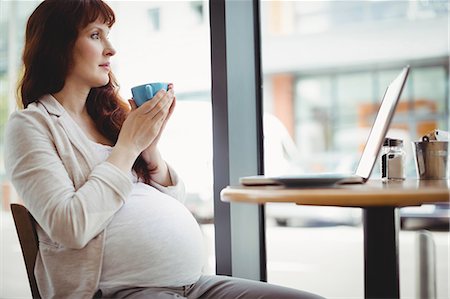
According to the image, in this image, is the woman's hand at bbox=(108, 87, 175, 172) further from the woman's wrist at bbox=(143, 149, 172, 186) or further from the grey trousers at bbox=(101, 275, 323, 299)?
the grey trousers at bbox=(101, 275, 323, 299)

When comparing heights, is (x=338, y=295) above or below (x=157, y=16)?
below

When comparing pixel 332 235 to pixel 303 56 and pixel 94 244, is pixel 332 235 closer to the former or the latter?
pixel 94 244

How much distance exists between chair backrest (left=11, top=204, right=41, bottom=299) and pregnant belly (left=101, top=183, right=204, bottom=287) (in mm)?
190

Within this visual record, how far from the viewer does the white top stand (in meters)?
1.33

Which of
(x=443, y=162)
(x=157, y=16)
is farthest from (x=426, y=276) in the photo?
(x=157, y=16)

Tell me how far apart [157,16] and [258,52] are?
117 cm

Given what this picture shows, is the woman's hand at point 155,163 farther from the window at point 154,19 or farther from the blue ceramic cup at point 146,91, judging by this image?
the window at point 154,19

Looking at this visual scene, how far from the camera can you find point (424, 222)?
2.15m

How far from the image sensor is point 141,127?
1.40 metres

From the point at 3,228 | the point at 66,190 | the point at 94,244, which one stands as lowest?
the point at 3,228

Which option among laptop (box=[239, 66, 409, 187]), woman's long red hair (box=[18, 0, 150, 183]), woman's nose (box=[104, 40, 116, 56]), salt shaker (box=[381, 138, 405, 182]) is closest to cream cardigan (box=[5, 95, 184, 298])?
woman's long red hair (box=[18, 0, 150, 183])

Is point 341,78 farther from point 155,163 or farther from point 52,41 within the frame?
point 52,41

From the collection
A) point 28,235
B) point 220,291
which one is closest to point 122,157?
point 28,235

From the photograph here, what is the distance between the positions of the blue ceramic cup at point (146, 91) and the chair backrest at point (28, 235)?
0.40m
